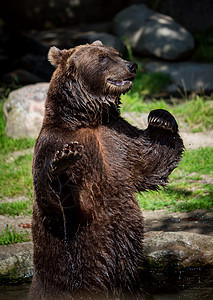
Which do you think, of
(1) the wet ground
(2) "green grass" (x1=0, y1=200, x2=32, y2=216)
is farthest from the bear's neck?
(2) "green grass" (x1=0, y1=200, x2=32, y2=216)

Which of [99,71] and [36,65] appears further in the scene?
[36,65]

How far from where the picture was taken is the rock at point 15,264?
493cm

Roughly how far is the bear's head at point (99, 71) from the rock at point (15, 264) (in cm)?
203

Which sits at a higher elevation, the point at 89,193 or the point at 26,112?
the point at 89,193

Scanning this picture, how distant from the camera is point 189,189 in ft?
23.5

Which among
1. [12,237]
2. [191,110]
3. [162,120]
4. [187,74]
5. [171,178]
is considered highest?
[162,120]

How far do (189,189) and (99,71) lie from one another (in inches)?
142

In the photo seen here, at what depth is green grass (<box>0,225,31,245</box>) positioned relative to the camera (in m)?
5.67

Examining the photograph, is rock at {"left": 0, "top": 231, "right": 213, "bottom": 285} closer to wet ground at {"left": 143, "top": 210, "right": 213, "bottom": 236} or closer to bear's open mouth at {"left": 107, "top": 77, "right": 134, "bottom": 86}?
wet ground at {"left": 143, "top": 210, "right": 213, "bottom": 236}

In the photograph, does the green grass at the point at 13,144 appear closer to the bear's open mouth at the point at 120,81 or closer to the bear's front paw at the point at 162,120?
the bear's front paw at the point at 162,120

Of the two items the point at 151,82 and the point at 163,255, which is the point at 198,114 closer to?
the point at 151,82

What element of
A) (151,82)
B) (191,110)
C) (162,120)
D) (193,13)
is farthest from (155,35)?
(162,120)

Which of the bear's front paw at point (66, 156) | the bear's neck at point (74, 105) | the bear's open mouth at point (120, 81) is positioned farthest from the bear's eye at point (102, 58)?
the bear's front paw at point (66, 156)

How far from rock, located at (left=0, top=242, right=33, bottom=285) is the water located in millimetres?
92
